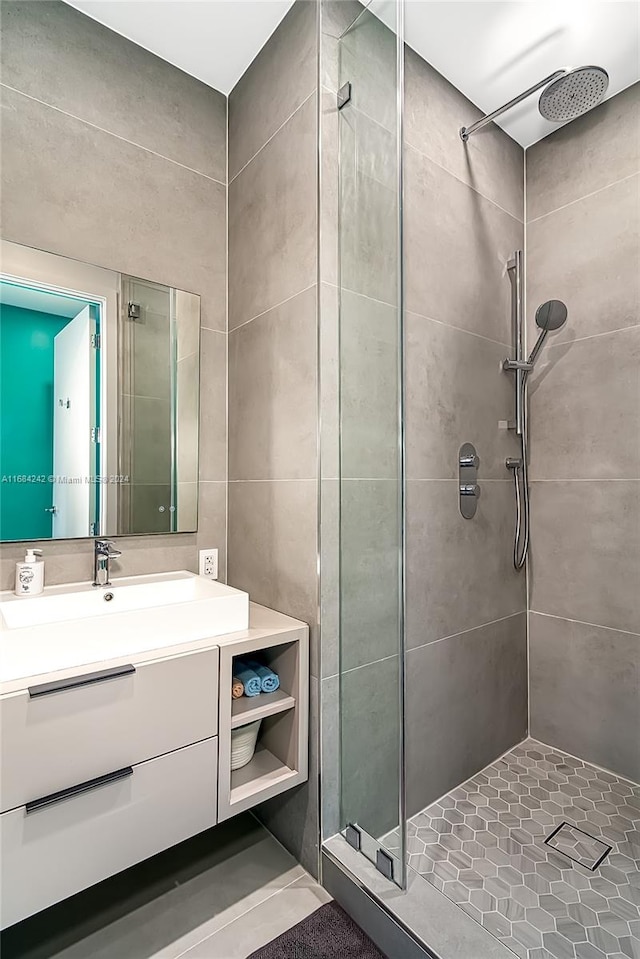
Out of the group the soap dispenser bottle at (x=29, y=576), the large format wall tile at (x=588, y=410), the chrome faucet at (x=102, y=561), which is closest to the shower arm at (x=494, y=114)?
the large format wall tile at (x=588, y=410)

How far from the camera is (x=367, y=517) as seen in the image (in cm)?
132

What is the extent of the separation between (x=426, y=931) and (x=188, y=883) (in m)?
0.67

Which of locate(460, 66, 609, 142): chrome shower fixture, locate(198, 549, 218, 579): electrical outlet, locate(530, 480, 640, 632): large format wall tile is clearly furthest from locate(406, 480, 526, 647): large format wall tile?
locate(460, 66, 609, 142): chrome shower fixture

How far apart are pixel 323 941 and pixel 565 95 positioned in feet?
8.70

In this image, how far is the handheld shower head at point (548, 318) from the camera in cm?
188

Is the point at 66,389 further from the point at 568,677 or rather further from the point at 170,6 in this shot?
the point at 568,677

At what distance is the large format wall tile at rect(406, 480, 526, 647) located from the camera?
1.60m

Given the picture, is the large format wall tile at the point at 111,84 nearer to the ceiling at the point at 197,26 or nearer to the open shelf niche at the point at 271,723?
the ceiling at the point at 197,26

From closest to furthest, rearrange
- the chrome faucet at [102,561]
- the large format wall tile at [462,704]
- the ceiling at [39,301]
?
1. the ceiling at [39,301]
2. the chrome faucet at [102,561]
3. the large format wall tile at [462,704]

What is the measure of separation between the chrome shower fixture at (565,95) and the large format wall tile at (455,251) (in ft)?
0.82

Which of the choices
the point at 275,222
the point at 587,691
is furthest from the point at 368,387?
the point at 587,691

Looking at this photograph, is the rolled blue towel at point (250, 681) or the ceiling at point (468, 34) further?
the ceiling at point (468, 34)

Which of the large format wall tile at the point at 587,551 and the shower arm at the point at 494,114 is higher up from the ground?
the shower arm at the point at 494,114

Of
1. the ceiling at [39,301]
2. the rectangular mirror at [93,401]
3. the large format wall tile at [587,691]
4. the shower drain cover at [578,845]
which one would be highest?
the ceiling at [39,301]
